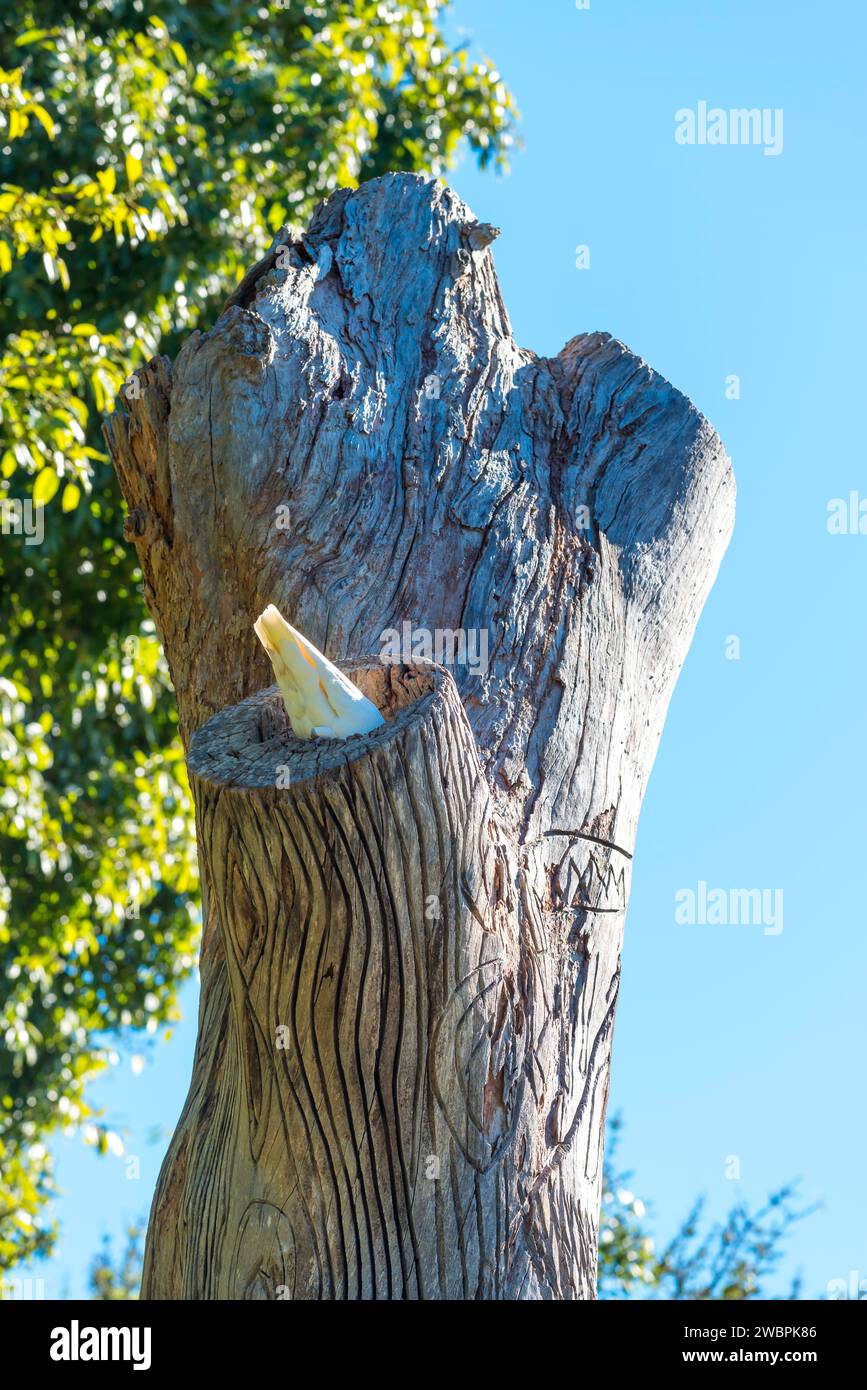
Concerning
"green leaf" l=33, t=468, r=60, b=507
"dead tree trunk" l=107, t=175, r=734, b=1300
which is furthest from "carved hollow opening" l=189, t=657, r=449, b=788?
"green leaf" l=33, t=468, r=60, b=507

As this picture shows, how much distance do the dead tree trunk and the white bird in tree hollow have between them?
2.7 inches

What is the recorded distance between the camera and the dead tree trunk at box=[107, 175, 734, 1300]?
228 cm

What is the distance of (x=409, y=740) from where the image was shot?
7.44 ft

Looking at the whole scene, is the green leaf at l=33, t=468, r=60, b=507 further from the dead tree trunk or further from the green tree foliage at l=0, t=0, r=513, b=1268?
the dead tree trunk

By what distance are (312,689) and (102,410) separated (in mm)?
4065

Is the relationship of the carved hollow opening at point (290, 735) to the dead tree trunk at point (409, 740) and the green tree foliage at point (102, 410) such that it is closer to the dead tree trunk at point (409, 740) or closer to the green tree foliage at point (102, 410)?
the dead tree trunk at point (409, 740)

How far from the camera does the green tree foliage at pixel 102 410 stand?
631 cm

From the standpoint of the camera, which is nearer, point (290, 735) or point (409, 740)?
point (409, 740)

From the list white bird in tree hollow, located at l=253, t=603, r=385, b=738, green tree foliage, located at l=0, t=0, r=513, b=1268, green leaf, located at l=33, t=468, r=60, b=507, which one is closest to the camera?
white bird in tree hollow, located at l=253, t=603, r=385, b=738

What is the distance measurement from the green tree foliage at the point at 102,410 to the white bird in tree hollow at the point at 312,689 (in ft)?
12.6

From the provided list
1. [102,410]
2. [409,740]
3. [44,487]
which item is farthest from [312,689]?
[102,410]

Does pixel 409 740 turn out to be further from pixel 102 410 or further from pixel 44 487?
pixel 102 410
